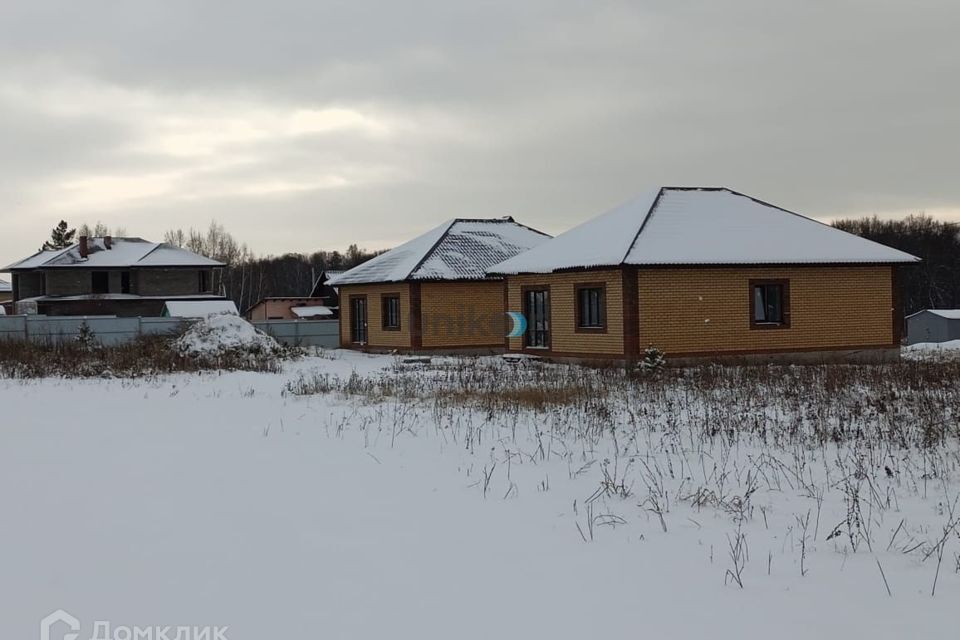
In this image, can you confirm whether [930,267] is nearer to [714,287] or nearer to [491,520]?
[714,287]

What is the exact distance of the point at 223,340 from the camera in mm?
23766

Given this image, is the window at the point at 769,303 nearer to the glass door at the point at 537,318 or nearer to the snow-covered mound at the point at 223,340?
the glass door at the point at 537,318

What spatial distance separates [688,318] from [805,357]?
3294 mm

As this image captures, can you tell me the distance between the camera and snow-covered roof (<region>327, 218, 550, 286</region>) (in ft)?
93.9

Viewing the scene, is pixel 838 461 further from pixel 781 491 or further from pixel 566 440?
pixel 566 440

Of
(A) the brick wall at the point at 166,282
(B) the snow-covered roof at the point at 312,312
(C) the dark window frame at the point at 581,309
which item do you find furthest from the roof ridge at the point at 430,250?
(A) the brick wall at the point at 166,282

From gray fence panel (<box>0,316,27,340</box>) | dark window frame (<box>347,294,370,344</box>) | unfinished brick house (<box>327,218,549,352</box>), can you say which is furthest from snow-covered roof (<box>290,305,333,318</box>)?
gray fence panel (<box>0,316,27,340</box>)

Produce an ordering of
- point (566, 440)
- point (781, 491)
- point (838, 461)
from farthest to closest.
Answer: point (566, 440)
point (838, 461)
point (781, 491)

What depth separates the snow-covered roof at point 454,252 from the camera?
93.9 feet

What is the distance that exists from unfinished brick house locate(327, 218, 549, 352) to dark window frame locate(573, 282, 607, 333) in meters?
5.73

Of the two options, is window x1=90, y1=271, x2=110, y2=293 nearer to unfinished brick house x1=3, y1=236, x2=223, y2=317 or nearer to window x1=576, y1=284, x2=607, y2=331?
unfinished brick house x1=3, y1=236, x2=223, y2=317

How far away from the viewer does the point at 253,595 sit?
4.96m

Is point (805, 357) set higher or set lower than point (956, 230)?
lower

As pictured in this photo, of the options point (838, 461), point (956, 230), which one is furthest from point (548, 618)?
point (956, 230)
